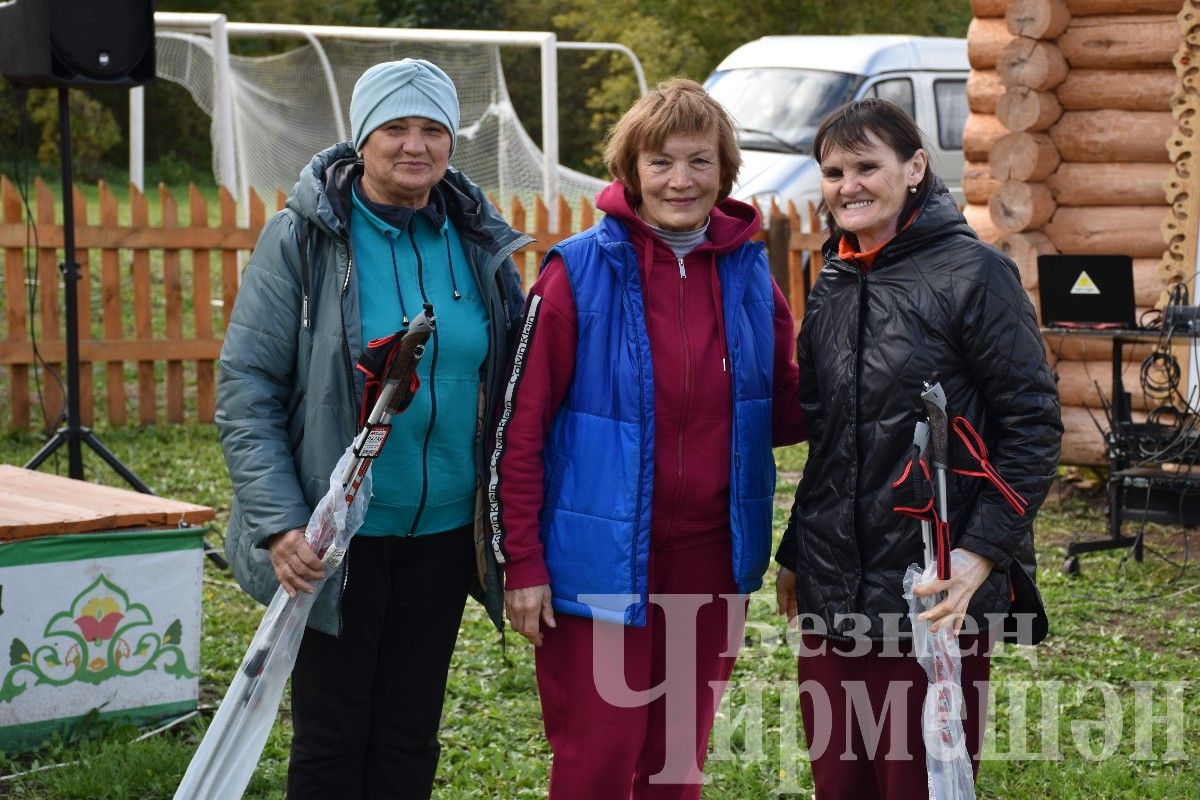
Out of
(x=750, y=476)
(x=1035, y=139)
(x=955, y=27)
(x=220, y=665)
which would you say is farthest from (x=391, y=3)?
(x=750, y=476)

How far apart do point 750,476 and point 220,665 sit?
106 inches

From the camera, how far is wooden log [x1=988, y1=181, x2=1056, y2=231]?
7691 millimetres

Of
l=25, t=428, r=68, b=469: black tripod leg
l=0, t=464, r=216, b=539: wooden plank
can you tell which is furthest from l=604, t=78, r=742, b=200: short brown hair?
l=25, t=428, r=68, b=469: black tripod leg

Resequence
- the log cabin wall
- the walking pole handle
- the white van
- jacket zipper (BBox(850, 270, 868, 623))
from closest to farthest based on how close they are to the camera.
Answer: the walking pole handle < jacket zipper (BBox(850, 270, 868, 623)) < the log cabin wall < the white van

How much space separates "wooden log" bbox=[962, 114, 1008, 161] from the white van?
→ 3.95 m

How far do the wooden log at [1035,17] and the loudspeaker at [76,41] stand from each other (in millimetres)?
4362

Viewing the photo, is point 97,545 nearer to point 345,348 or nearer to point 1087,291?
point 345,348

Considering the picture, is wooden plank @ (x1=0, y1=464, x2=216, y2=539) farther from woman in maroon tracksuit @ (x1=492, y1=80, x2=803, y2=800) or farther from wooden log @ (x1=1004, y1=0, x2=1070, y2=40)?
wooden log @ (x1=1004, y1=0, x2=1070, y2=40)

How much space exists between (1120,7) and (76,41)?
17.2ft

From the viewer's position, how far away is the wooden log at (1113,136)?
298 inches

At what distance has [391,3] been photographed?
29469 millimetres

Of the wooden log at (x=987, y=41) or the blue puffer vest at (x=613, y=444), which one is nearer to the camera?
the blue puffer vest at (x=613, y=444)

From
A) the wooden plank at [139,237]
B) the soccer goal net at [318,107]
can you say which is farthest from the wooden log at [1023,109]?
the soccer goal net at [318,107]

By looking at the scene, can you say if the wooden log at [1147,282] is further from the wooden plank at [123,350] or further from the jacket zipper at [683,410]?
the wooden plank at [123,350]
